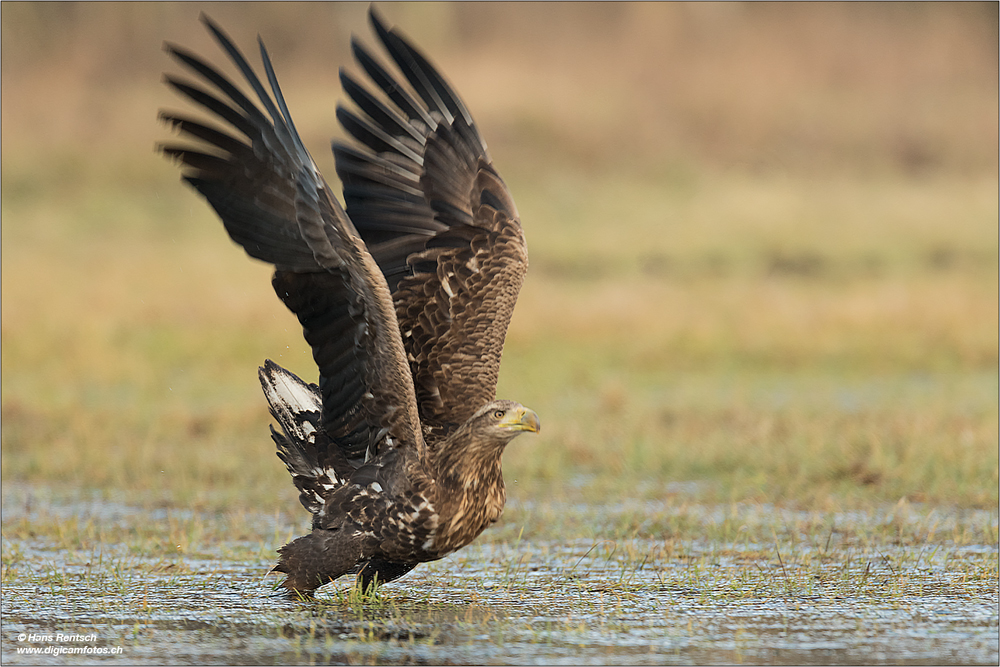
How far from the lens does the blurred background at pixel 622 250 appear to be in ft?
32.6

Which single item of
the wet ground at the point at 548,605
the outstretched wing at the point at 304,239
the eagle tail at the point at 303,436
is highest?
the outstretched wing at the point at 304,239

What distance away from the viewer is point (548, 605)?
19.1 feet

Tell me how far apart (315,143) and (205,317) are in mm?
13113

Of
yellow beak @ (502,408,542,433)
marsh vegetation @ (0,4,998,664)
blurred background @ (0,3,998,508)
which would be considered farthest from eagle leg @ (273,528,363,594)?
blurred background @ (0,3,998,508)

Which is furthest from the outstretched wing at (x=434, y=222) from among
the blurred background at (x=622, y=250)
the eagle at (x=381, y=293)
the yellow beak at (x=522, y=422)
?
the blurred background at (x=622, y=250)

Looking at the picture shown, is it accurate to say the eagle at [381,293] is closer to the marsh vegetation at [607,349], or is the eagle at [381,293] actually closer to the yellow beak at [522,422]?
the yellow beak at [522,422]

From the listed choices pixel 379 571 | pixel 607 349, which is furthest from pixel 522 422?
pixel 607 349

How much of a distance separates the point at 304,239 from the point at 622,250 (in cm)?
1611

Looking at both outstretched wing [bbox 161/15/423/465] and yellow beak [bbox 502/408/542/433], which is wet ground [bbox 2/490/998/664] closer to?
yellow beak [bbox 502/408/542/433]

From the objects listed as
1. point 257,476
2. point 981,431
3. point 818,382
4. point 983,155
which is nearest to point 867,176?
point 983,155

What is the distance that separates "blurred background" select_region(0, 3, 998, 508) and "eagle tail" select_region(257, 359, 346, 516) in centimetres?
224

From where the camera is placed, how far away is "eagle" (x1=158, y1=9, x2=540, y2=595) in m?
5.57

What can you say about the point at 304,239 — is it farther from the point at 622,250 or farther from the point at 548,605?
the point at 622,250

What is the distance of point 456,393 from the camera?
6426 millimetres
